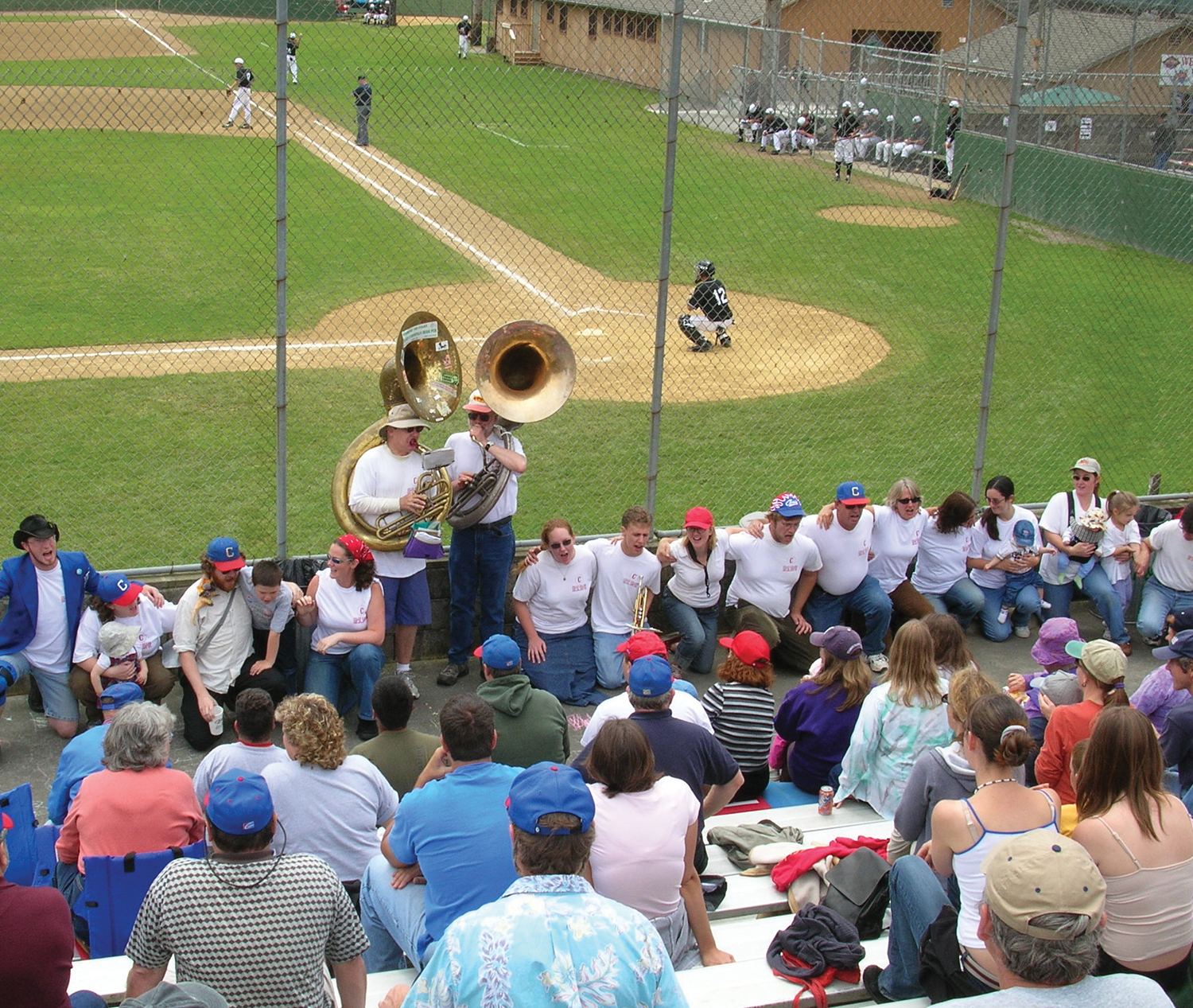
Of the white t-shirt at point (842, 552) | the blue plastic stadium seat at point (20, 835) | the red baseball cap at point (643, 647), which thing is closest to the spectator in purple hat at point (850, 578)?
the white t-shirt at point (842, 552)

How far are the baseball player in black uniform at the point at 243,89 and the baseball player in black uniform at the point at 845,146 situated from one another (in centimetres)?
767

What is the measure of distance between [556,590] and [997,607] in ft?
10.3

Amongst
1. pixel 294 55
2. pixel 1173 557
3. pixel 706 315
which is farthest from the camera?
pixel 706 315

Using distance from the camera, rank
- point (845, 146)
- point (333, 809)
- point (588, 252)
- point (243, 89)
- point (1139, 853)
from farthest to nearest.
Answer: point (845, 146) < point (588, 252) < point (243, 89) < point (333, 809) < point (1139, 853)

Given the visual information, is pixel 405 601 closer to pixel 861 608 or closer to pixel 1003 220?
pixel 861 608

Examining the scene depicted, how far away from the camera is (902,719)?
5742mm

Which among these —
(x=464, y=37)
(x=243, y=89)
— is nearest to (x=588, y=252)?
(x=243, y=89)

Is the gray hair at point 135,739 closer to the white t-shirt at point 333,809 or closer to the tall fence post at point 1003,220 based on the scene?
the white t-shirt at point 333,809

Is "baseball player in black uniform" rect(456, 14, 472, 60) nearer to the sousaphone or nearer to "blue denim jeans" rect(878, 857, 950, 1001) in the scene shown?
the sousaphone

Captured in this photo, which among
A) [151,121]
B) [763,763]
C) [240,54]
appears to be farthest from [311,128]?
[763,763]

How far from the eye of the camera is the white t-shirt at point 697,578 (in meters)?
8.20

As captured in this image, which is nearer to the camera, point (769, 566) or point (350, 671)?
point (350, 671)

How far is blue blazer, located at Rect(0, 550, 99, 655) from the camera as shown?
23.0 feet

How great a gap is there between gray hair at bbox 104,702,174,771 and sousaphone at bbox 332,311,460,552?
284cm
